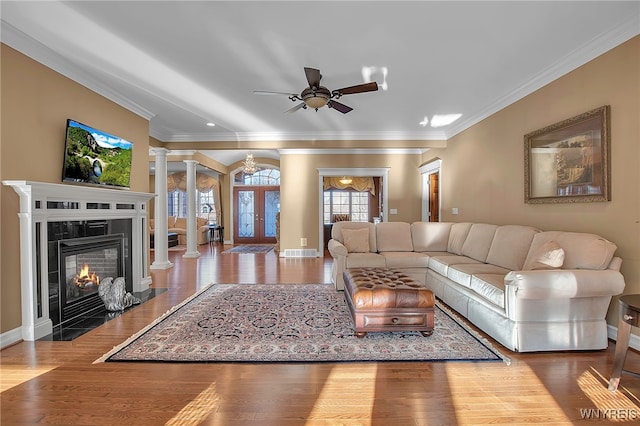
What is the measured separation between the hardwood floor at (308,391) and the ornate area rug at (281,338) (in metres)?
0.12

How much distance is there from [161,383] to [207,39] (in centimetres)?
284

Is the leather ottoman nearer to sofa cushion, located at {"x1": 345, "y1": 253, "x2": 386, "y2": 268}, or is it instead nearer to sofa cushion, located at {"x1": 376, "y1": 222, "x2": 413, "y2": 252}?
sofa cushion, located at {"x1": 345, "y1": 253, "x2": 386, "y2": 268}

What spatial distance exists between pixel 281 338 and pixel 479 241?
2.88m

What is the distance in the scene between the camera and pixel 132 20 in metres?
2.43

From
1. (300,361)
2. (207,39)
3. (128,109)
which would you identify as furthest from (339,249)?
(128,109)

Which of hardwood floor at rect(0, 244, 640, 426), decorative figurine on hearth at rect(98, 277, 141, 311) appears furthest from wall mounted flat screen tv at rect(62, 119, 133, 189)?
hardwood floor at rect(0, 244, 640, 426)

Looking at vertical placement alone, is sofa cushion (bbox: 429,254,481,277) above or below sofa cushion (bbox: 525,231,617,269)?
below

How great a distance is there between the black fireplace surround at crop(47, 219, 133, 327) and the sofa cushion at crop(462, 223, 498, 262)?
4668mm

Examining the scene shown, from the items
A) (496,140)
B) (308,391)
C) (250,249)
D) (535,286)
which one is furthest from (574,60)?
(250,249)

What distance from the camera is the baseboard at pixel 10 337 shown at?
96.3 inches

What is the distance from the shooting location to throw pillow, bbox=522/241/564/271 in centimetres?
254

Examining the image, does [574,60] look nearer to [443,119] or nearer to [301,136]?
[443,119]

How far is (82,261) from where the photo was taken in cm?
337

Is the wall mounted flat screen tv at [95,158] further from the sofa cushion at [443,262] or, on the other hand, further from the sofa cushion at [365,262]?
the sofa cushion at [443,262]
